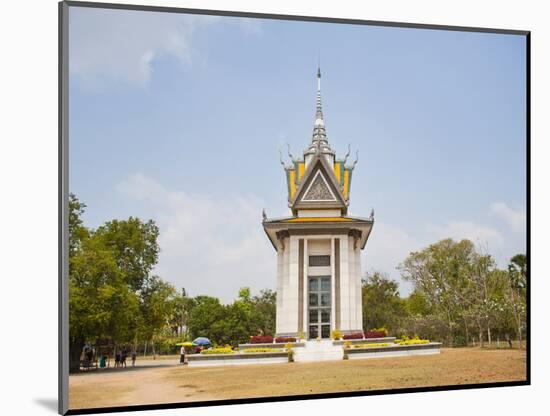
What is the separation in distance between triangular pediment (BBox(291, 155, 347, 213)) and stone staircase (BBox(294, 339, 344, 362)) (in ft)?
11.3

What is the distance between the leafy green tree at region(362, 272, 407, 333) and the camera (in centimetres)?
1675

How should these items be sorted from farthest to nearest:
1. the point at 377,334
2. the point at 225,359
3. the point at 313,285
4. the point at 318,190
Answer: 1. the point at 318,190
2. the point at 313,285
3. the point at 377,334
4. the point at 225,359

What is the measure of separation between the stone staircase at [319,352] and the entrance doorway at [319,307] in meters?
1.17

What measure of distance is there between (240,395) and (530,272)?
222 inches

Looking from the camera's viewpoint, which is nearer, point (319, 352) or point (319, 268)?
point (319, 352)

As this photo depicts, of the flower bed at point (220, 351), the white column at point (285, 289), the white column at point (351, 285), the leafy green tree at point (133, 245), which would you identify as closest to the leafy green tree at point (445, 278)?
the white column at point (351, 285)

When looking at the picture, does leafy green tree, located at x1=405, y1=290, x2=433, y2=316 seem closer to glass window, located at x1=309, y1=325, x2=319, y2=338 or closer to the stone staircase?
glass window, located at x1=309, y1=325, x2=319, y2=338

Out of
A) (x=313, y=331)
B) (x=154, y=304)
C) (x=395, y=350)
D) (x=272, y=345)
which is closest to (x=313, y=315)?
(x=313, y=331)

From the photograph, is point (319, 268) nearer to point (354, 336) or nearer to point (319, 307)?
point (319, 307)

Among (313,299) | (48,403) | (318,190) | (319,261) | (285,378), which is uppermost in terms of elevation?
(318,190)

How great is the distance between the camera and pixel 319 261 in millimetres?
16891

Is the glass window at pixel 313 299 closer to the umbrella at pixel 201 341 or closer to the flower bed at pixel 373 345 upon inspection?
the flower bed at pixel 373 345

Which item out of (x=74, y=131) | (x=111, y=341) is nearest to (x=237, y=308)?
(x=111, y=341)

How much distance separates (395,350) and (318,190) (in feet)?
14.5
